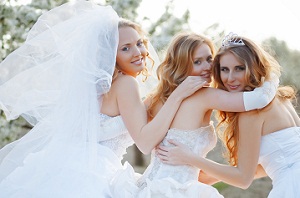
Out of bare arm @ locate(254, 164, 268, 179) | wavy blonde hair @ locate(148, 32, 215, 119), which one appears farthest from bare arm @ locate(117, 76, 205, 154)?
bare arm @ locate(254, 164, 268, 179)

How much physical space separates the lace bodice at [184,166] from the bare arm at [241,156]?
5 cm

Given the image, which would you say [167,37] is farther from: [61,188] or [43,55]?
[61,188]

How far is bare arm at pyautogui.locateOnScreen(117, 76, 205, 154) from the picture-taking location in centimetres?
472

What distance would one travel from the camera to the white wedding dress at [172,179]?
4.55 metres

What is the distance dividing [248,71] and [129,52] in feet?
2.83

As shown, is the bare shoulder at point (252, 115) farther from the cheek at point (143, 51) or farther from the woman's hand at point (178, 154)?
the cheek at point (143, 51)

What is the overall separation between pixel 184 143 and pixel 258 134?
50 centimetres

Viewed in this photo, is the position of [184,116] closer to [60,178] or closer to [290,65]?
[60,178]

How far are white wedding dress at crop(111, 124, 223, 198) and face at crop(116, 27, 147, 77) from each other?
568mm

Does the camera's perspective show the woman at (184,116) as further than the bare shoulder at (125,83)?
No

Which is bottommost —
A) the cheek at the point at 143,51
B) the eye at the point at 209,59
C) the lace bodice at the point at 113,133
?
the lace bodice at the point at 113,133

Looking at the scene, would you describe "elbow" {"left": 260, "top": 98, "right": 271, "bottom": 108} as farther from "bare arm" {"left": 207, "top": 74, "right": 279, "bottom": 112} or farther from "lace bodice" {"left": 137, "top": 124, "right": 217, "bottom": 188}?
"lace bodice" {"left": 137, "top": 124, "right": 217, "bottom": 188}

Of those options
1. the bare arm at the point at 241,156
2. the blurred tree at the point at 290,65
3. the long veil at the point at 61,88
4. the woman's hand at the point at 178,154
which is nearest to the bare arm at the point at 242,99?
the bare arm at the point at 241,156

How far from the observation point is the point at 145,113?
4848mm
